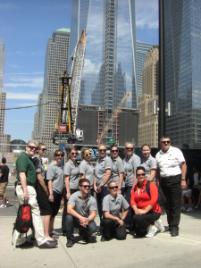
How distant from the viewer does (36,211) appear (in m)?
7.26

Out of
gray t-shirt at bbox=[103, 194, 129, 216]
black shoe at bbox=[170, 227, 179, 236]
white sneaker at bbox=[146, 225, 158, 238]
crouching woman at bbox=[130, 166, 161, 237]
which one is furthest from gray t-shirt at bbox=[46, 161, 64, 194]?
black shoe at bbox=[170, 227, 179, 236]

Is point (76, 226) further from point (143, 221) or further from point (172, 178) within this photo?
point (172, 178)

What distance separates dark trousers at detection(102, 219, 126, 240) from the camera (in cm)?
776

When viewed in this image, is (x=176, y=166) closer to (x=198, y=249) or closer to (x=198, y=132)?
(x=198, y=249)

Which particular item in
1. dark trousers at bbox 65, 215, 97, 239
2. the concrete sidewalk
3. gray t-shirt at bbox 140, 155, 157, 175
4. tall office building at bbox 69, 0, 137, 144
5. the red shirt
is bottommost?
the concrete sidewalk

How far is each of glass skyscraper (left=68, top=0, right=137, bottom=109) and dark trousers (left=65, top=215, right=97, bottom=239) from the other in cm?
9478

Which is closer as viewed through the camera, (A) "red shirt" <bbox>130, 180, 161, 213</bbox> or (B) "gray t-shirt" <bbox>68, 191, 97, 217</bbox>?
(B) "gray t-shirt" <bbox>68, 191, 97, 217</bbox>

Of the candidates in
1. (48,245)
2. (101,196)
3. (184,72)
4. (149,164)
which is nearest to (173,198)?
(149,164)

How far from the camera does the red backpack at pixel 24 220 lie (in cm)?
697

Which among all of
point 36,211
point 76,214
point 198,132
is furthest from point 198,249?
point 198,132

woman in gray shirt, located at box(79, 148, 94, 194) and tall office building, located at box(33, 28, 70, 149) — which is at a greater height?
tall office building, located at box(33, 28, 70, 149)

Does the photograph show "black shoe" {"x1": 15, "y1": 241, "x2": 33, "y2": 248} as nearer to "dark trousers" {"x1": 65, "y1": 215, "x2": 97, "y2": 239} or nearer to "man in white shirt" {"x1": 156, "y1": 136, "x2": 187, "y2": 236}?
"dark trousers" {"x1": 65, "y1": 215, "x2": 97, "y2": 239}

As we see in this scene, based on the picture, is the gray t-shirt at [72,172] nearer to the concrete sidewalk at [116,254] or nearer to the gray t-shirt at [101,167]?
the gray t-shirt at [101,167]

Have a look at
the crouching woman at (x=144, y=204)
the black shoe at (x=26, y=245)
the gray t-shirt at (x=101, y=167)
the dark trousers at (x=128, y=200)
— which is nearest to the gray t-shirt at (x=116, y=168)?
the gray t-shirt at (x=101, y=167)
